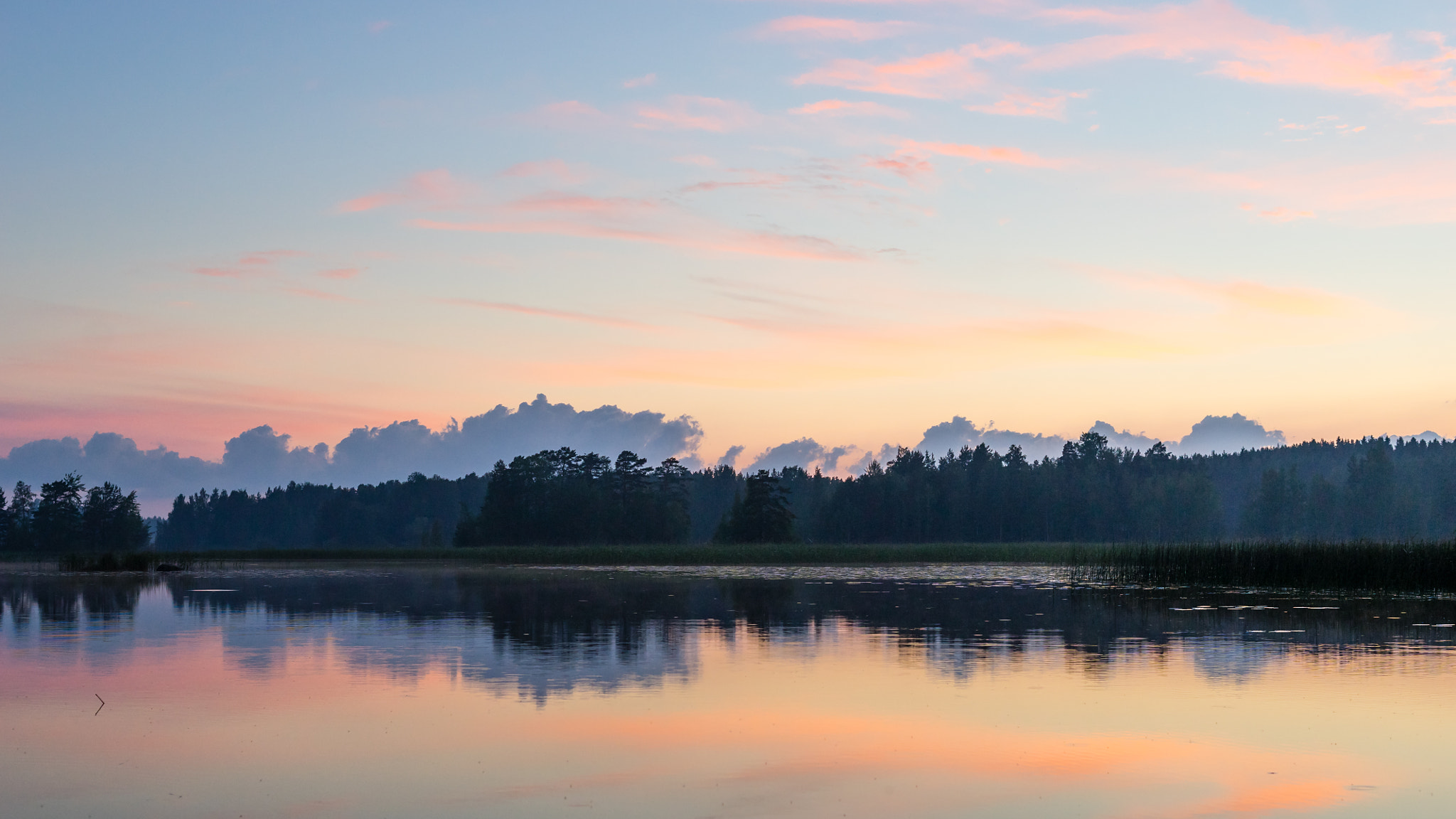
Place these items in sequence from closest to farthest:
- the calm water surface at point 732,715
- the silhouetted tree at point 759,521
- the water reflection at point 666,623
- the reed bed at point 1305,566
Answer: the calm water surface at point 732,715 → the water reflection at point 666,623 → the reed bed at point 1305,566 → the silhouetted tree at point 759,521

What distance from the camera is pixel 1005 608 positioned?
36188 mm

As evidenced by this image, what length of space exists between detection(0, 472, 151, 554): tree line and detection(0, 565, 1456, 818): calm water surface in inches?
5418

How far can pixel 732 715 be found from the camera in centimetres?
1680

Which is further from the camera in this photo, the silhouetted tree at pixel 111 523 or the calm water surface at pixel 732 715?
the silhouetted tree at pixel 111 523

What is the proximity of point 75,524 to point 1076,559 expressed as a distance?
455ft

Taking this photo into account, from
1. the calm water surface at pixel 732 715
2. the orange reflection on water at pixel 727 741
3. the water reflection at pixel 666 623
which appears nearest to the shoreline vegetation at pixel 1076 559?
the water reflection at pixel 666 623

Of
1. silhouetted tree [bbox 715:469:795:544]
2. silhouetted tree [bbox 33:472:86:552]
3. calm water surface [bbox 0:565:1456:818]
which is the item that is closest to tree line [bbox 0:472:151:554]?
silhouetted tree [bbox 33:472:86:552]

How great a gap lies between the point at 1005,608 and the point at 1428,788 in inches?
946

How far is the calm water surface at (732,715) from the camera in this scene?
11969 mm

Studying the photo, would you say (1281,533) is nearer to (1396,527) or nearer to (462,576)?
(1396,527)

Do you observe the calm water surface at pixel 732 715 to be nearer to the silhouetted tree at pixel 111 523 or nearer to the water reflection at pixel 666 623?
the water reflection at pixel 666 623

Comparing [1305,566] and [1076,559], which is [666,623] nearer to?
[1305,566]

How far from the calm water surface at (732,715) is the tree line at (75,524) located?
137620mm

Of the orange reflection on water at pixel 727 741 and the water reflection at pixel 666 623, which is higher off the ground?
the orange reflection on water at pixel 727 741
